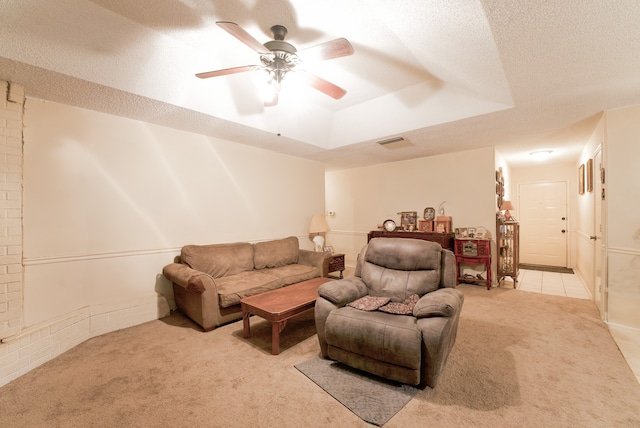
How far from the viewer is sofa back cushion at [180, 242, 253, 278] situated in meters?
3.32

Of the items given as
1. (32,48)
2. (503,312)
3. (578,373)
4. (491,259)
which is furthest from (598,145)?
(32,48)

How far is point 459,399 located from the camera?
70.1 inches

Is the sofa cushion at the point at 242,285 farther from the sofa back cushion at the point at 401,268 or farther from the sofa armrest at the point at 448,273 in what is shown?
the sofa armrest at the point at 448,273

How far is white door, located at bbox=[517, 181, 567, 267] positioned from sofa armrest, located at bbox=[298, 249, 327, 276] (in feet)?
18.0

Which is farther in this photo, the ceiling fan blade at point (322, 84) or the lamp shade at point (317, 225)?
the lamp shade at point (317, 225)

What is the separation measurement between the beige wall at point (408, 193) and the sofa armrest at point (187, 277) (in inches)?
159

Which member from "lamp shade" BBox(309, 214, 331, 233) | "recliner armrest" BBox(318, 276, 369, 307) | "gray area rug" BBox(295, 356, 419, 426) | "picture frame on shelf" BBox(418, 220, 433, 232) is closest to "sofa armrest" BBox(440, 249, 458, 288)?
"recliner armrest" BBox(318, 276, 369, 307)

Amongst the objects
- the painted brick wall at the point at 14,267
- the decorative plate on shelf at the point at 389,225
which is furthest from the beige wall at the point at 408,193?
the painted brick wall at the point at 14,267

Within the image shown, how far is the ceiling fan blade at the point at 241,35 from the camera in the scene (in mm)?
1681

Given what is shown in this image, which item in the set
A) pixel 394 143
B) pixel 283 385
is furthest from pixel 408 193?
pixel 283 385

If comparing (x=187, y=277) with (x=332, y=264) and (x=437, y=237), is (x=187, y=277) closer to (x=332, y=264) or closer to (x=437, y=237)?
(x=332, y=264)

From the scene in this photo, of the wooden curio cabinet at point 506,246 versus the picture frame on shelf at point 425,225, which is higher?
the picture frame on shelf at point 425,225

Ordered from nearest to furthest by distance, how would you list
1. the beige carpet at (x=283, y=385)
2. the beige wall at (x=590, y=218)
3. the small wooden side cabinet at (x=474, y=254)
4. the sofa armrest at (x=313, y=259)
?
the beige carpet at (x=283, y=385) < the beige wall at (x=590, y=218) < the sofa armrest at (x=313, y=259) < the small wooden side cabinet at (x=474, y=254)

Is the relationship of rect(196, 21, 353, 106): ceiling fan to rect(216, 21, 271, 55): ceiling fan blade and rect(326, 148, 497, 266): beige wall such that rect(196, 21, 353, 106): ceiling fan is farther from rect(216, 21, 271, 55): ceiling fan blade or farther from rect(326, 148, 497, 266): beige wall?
rect(326, 148, 497, 266): beige wall
